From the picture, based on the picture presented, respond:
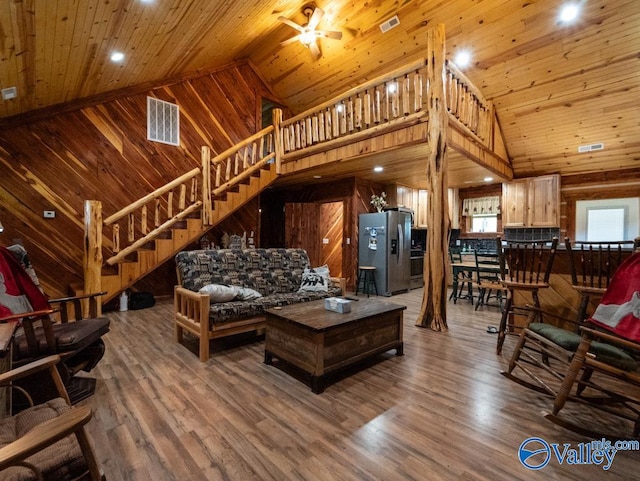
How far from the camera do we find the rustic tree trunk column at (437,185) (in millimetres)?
3816

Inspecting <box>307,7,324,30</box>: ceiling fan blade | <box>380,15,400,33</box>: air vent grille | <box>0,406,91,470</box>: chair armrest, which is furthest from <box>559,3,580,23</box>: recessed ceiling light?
<box>0,406,91,470</box>: chair armrest

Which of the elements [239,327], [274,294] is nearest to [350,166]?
[274,294]

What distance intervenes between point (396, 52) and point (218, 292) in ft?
17.2

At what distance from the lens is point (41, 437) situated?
88cm

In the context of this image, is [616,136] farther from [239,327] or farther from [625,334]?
[239,327]

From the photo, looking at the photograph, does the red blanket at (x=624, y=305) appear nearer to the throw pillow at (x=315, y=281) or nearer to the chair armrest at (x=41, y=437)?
the throw pillow at (x=315, y=281)

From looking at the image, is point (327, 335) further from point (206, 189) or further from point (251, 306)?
point (206, 189)

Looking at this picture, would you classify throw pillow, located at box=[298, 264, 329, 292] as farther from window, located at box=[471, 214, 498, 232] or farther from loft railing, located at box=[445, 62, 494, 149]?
window, located at box=[471, 214, 498, 232]

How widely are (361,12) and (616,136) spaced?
15.7 feet

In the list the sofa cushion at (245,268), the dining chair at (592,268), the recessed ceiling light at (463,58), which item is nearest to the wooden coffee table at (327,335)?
the sofa cushion at (245,268)

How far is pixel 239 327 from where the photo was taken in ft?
10.3

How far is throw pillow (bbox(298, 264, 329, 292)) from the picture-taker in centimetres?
396

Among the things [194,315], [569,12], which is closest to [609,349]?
[194,315]

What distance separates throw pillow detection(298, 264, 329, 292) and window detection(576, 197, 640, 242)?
5.54 m
